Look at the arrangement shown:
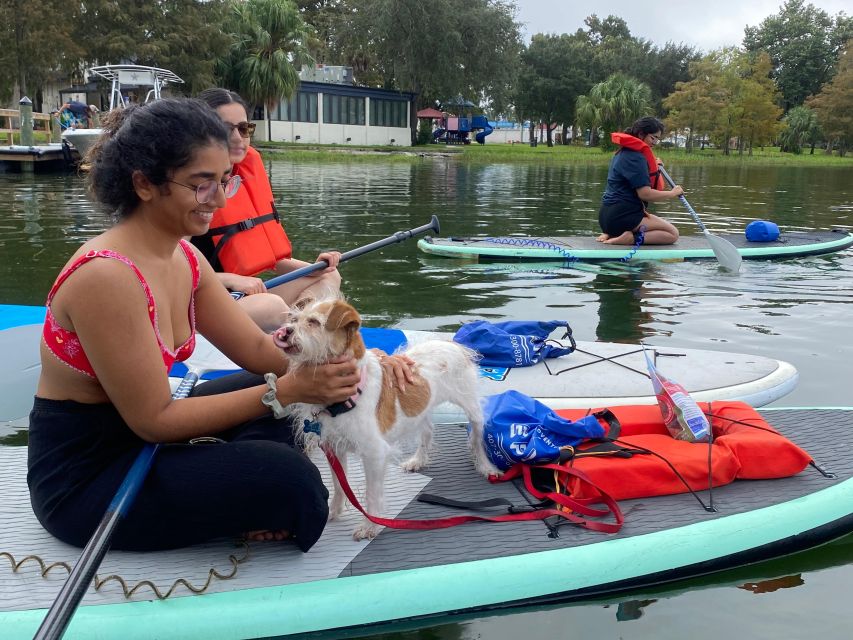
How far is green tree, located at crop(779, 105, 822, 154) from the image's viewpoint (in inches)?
2415

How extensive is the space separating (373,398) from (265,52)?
4282cm

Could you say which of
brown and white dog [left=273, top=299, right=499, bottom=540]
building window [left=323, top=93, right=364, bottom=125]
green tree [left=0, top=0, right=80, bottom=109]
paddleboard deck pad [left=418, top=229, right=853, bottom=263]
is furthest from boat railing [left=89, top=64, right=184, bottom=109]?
brown and white dog [left=273, top=299, right=499, bottom=540]

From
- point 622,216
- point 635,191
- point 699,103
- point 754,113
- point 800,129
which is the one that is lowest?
point 622,216

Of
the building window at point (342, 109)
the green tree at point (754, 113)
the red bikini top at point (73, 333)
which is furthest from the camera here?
the green tree at point (754, 113)

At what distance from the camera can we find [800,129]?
62.1m

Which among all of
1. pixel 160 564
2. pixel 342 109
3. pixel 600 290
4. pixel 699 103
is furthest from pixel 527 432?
pixel 699 103

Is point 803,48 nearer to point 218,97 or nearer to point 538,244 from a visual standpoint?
point 538,244

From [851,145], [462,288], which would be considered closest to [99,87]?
[462,288]

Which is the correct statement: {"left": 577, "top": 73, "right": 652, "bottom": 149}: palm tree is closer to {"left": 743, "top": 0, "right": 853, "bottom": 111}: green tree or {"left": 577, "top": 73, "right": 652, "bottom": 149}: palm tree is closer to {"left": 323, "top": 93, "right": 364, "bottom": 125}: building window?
{"left": 323, "top": 93, "right": 364, "bottom": 125}: building window

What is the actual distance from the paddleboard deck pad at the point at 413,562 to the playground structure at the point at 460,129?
59.4m

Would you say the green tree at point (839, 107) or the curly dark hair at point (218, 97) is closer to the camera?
the curly dark hair at point (218, 97)

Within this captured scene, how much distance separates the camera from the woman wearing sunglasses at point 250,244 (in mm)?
4824

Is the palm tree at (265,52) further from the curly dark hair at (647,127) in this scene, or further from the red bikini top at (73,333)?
the red bikini top at (73,333)

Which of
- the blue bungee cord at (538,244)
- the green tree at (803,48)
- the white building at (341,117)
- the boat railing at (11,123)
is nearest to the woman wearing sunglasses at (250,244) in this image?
the blue bungee cord at (538,244)
